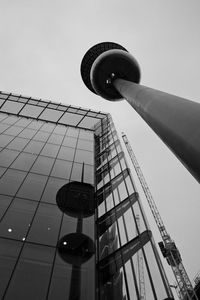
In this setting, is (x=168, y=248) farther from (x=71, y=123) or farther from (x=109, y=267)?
(x=109, y=267)

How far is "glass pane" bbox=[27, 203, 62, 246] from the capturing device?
11.5m

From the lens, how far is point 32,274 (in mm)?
9727

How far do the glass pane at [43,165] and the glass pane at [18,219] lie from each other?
3494 millimetres

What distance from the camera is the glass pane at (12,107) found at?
1160 inches

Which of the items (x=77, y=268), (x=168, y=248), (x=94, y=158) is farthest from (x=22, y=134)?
(x=168, y=248)

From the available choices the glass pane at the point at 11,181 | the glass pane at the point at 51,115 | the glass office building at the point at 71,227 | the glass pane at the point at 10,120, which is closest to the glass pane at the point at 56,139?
the glass office building at the point at 71,227

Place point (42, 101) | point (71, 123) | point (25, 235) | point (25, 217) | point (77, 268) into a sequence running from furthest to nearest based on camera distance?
1. point (42, 101)
2. point (71, 123)
3. point (25, 217)
4. point (25, 235)
5. point (77, 268)

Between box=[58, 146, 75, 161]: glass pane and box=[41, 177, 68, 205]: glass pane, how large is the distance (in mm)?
3479

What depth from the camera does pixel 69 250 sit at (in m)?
11.3

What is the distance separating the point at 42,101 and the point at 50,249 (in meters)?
25.0

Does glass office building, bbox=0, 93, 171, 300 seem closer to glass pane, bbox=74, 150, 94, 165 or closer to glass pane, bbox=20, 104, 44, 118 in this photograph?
glass pane, bbox=74, 150, 94, 165

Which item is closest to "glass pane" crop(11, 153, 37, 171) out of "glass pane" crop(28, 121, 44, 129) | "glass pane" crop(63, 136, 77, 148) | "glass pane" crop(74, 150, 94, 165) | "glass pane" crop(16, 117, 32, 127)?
"glass pane" crop(74, 150, 94, 165)

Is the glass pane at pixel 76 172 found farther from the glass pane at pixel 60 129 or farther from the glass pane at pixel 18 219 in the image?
the glass pane at pixel 60 129

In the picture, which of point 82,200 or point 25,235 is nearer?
point 25,235
